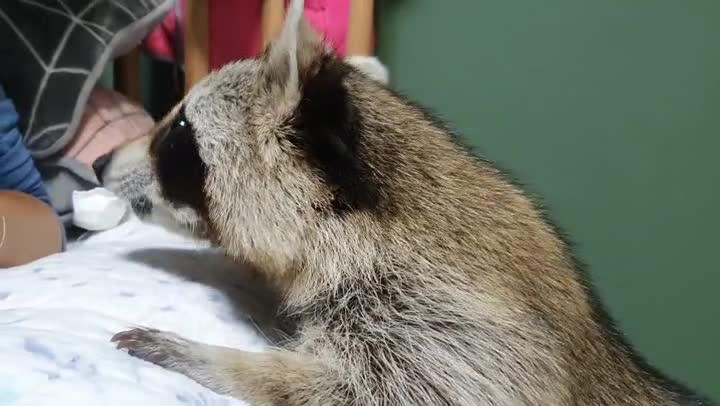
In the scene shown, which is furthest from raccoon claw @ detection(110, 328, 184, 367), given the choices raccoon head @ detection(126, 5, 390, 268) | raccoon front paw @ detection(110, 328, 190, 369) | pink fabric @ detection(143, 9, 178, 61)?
pink fabric @ detection(143, 9, 178, 61)

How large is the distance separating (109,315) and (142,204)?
0.21 metres

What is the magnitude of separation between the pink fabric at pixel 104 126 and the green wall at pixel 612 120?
0.58m

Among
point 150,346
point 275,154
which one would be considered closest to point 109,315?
point 150,346

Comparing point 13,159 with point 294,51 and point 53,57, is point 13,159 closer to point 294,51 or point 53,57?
point 53,57

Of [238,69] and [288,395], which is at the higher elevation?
[238,69]

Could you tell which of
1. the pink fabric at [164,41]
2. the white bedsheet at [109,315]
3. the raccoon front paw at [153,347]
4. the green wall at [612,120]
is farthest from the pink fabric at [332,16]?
the raccoon front paw at [153,347]

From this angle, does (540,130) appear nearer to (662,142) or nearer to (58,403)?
(662,142)

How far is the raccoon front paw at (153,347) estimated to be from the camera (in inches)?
37.3

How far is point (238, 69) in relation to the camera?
1146 mm

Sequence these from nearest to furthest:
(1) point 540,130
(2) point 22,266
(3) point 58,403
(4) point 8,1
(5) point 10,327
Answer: (3) point 58,403 → (5) point 10,327 → (2) point 22,266 → (4) point 8,1 → (1) point 540,130

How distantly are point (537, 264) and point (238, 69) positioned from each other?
492 mm

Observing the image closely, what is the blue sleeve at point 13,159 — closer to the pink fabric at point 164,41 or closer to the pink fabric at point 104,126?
the pink fabric at point 104,126

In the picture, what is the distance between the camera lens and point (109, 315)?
105 cm

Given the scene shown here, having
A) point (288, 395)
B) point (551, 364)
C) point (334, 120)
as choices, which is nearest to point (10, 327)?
point (288, 395)
